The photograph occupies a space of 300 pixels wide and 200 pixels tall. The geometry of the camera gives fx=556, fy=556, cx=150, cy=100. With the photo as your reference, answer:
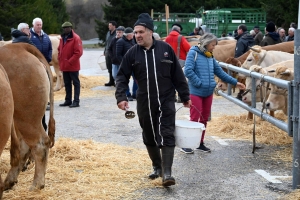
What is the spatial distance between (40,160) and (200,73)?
Result: 2652 millimetres

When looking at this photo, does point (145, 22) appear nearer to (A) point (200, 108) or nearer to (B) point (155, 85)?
(B) point (155, 85)

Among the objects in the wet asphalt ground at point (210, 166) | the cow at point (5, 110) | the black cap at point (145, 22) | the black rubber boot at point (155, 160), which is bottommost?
the wet asphalt ground at point (210, 166)

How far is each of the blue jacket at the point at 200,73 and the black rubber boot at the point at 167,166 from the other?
5.66 feet

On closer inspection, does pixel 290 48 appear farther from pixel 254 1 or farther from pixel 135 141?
pixel 254 1

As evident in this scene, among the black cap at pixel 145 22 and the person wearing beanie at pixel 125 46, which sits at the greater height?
the black cap at pixel 145 22

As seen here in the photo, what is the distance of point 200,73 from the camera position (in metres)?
7.54

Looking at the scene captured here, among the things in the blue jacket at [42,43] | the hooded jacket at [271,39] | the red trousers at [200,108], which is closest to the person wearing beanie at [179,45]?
the blue jacket at [42,43]

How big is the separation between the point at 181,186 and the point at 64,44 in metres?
7.60

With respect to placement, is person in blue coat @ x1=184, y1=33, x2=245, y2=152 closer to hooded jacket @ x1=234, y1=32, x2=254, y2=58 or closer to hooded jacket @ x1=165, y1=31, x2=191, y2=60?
hooded jacket @ x1=165, y1=31, x2=191, y2=60

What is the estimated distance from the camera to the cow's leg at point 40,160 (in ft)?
19.2

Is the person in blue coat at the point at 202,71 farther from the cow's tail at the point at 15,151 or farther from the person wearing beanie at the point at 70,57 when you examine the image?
the person wearing beanie at the point at 70,57

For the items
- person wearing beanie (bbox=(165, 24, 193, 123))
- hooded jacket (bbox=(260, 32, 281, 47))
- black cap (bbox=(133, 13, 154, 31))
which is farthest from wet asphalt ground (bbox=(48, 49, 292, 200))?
hooded jacket (bbox=(260, 32, 281, 47))

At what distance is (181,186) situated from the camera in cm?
602

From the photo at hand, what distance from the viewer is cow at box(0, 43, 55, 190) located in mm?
5723
